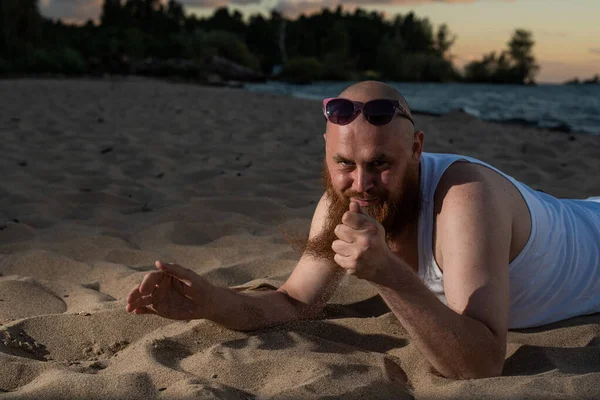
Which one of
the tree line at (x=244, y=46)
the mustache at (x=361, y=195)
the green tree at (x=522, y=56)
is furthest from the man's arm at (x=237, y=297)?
the green tree at (x=522, y=56)

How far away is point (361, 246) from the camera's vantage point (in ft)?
5.90

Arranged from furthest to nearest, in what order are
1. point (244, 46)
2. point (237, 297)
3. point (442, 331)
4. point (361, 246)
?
point (244, 46) → point (237, 297) → point (442, 331) → point (361, 246)

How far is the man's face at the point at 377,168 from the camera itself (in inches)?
84.6

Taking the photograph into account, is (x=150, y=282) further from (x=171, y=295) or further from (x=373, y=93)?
(x=373, y=93)

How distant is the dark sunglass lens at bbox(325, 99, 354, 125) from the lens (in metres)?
2.21

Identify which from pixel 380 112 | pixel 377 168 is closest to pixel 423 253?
pixel 377 168

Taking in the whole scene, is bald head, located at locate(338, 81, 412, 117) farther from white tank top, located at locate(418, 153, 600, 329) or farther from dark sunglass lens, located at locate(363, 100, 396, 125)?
white tank top, located at locate(418, 153, 600, 329)

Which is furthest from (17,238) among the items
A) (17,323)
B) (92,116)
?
(92,116)

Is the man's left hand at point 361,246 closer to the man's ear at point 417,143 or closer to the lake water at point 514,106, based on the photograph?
the man's ear at point 417,143

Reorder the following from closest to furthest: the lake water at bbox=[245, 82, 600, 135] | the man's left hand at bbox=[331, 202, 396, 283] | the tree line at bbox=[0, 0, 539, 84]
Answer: the man's left hand at bbox=[331, 202, 396, 283]
the lake water at bbox=[245, 82, 600, 135]
the tree line at bbox=[0, 0, 539, 84]

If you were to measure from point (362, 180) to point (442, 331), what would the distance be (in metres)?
0.55

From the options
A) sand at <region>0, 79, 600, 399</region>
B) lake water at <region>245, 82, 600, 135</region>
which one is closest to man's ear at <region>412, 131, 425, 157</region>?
sand at <region>0, 79, 600, 399</region>

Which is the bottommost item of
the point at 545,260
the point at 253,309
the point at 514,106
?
the point at 514,106

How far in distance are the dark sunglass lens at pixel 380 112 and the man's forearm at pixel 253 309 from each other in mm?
843
